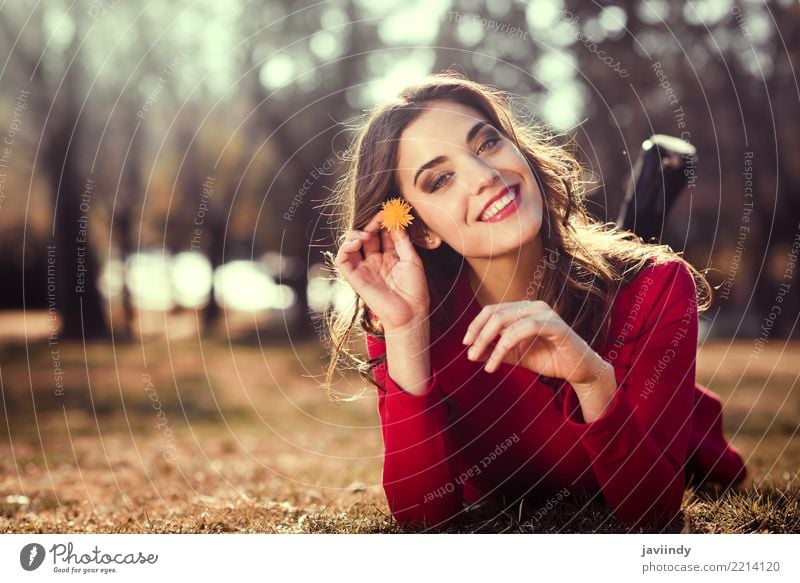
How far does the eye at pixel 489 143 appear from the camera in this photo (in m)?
3.17

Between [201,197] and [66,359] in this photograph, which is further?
[201,197]

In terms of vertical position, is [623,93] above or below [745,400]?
above

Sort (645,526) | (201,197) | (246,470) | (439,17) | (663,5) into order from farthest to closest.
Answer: (201,197) → (663,5) → (439,17) → (246,470) → (645,526)

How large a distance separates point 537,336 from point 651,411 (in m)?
0.54

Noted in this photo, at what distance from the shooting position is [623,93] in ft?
33.9

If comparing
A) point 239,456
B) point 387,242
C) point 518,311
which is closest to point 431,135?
point 387,242

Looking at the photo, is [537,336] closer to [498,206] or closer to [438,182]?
[498,206]

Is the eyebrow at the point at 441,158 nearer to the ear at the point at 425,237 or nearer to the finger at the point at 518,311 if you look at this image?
the ear at the point at 425,237

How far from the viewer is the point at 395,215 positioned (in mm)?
3123

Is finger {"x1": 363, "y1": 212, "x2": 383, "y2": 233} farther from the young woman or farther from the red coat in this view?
the red coat

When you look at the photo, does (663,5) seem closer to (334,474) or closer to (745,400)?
(745,400)
